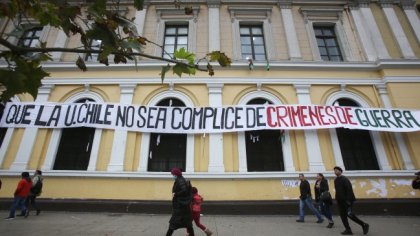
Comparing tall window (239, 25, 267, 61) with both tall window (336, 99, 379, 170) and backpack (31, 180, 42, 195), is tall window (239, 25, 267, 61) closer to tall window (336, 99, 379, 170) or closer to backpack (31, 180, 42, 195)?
tall window (336, 99, 379, 170)

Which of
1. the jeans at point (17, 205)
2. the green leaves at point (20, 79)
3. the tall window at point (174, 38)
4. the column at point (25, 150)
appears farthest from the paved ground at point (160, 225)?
the tall window at point (174, 38)

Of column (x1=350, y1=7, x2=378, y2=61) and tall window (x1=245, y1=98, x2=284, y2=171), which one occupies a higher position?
column (x1=350, y1=7, x2=378, y2=61)

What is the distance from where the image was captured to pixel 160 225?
23.2 feet

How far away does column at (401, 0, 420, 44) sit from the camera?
12.3 m

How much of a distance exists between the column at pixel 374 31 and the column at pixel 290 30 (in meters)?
3.49

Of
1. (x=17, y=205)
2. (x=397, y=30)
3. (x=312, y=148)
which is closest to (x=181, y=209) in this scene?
(x=17, y=205)

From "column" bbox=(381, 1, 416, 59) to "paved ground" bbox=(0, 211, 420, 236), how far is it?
286 inches

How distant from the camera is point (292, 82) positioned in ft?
36.1

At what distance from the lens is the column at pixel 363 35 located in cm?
1164

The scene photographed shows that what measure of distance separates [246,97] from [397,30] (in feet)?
26.5

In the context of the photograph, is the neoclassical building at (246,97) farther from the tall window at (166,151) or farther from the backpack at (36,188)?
the backpack at (36,188)

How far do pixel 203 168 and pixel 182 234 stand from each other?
344 centimetres

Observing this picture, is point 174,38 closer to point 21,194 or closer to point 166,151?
point 166,151

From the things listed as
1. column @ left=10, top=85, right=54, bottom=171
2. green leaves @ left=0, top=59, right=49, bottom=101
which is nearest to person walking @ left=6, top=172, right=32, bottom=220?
column @ left=10, top=85, right=54, bottom=171
